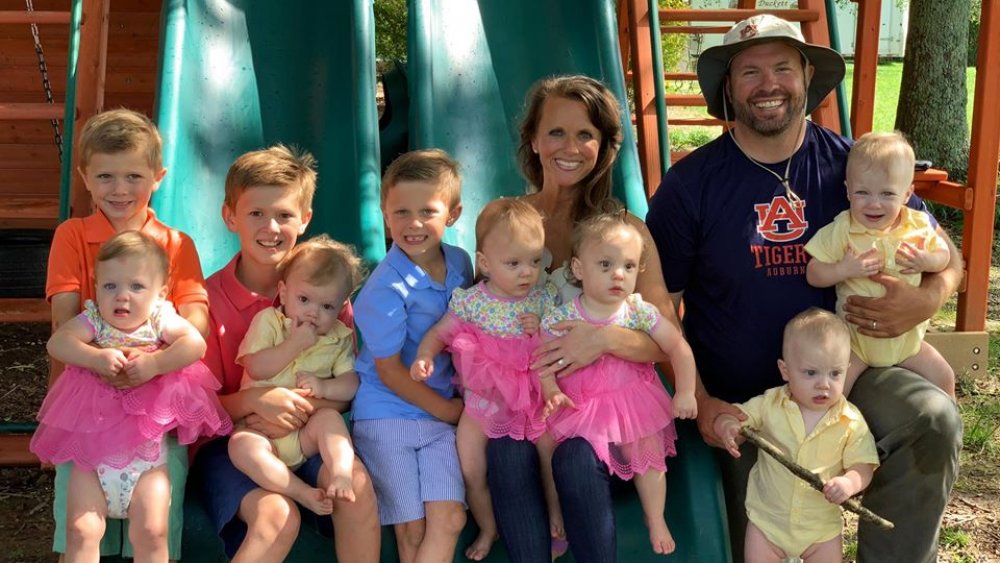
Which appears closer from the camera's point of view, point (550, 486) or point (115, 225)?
point (550, 486)

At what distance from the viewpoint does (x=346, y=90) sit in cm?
490

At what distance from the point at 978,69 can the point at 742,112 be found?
2706mm

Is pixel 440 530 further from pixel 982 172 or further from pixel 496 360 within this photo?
pixel 982 172

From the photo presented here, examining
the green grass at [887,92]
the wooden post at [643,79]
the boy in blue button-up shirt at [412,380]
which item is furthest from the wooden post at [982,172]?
the green grass at [887,92]

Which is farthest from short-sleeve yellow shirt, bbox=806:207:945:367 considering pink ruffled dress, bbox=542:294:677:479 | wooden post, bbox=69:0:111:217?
wooden post, bbox=69:0:111:217

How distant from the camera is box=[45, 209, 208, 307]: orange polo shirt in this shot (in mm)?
3205

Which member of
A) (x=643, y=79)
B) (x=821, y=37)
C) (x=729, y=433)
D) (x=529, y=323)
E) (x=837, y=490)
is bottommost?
(x=837, y=490)

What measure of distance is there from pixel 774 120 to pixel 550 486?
1365 millimetres

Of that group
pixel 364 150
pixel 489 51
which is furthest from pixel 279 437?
pixel 489 51

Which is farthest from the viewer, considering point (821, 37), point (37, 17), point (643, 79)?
point (643, 79)

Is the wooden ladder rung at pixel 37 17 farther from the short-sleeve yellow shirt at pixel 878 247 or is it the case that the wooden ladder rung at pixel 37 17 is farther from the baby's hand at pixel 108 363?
the short-sleeve yellow shirt at pixel 878 247

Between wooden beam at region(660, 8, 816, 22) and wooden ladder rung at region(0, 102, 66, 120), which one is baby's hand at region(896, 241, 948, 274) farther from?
wooden ladder rung at region(0, 102, 66, 120)

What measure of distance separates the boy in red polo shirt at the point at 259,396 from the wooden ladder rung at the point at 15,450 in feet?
4.99

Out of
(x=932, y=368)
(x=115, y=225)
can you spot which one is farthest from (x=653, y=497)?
(x=115, y=225)
